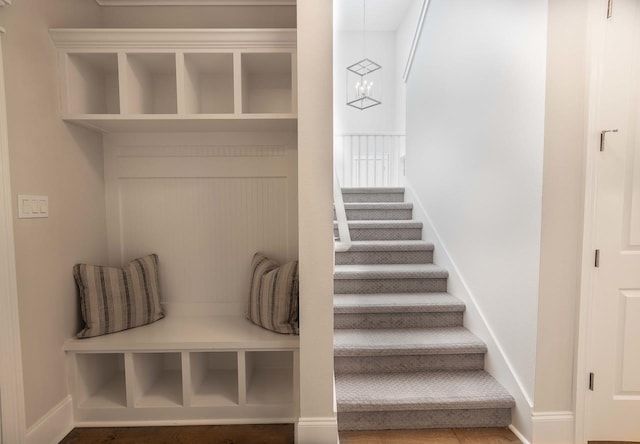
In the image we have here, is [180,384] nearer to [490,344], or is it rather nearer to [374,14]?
[490,344]

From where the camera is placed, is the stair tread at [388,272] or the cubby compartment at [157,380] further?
the stair tread at [388,272]

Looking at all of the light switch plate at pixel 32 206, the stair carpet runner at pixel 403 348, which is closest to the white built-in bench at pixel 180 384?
the stair carpet runner at pixel 403 348

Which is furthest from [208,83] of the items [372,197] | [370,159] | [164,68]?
[370,159]

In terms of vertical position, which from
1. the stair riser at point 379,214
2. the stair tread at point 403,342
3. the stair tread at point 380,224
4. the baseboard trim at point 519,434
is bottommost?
the baseboard trim at point 519,434

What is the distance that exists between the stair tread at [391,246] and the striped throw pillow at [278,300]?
40.4 inches

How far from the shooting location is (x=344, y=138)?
17.2ft

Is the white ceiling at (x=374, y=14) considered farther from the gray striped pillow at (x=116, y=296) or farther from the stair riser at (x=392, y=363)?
the stair riser at (x=392, y=363)

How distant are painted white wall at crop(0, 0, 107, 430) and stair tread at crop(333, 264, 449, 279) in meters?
1.67

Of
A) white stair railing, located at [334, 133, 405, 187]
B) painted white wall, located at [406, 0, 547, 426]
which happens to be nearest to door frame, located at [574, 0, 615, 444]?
painted white wall, located at [406, 0, 547, 426]

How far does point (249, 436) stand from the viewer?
6.11 feet

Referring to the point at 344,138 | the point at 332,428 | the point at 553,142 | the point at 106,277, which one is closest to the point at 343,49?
the point at 344,138

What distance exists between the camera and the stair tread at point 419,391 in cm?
187

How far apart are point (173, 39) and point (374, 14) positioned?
4.25 meters

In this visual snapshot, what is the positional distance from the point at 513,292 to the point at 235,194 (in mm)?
1775
